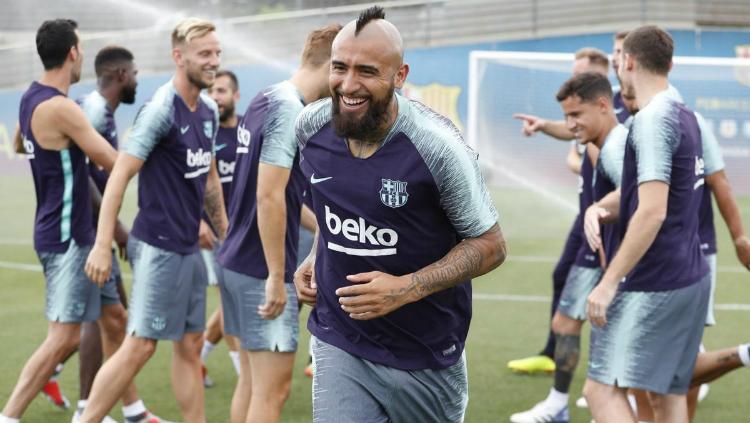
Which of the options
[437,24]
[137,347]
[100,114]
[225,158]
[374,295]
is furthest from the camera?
[437,24]

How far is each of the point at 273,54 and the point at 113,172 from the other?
17154mm

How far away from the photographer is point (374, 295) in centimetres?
379

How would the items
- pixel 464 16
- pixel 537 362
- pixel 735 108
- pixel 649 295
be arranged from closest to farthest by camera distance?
pixel 649 295 → pixel 537 362 → pixel 735 108 → pixel 464 16

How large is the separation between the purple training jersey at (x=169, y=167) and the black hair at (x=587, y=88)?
2086 millimetres

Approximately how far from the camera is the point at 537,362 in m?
8.19

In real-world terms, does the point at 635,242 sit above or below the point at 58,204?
above

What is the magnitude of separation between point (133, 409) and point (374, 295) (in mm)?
3361

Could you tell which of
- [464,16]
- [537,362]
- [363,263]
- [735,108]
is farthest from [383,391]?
[464,16]

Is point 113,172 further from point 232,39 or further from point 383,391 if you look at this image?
point 232,39

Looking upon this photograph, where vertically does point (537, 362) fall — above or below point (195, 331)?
below

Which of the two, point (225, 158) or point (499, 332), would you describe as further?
point (499, 332)

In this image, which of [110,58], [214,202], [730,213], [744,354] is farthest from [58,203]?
[744,354]

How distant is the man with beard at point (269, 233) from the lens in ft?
17.1

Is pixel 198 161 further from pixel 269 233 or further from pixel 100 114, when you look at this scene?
pixel 269 233
